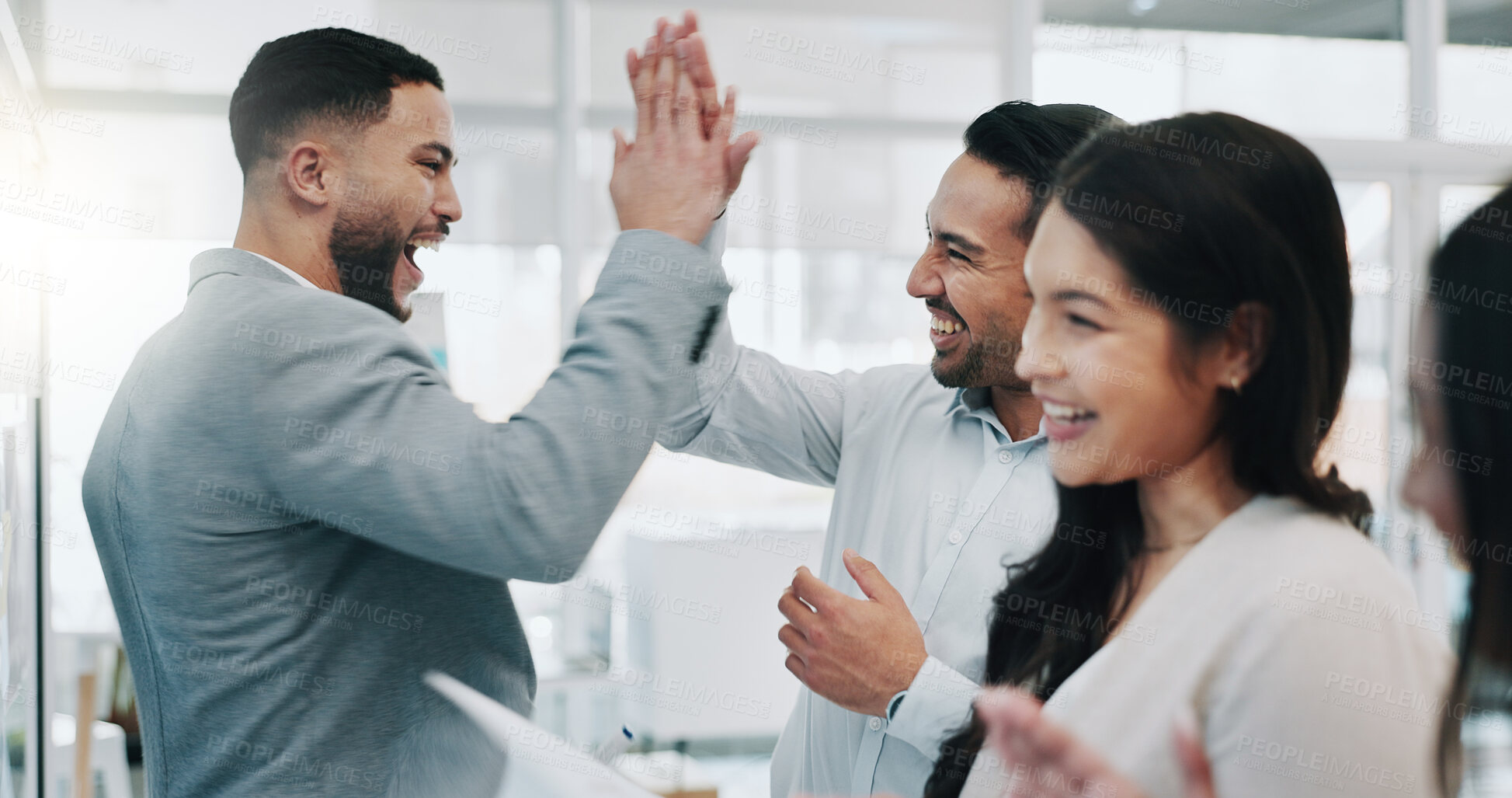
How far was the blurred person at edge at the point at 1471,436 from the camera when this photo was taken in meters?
0.75

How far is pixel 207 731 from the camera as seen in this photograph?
1.04 metres

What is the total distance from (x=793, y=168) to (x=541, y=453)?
3.39 metres

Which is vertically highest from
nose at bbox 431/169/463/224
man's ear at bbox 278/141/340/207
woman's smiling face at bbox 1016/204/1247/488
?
man's ear at bbox 278/141/340/207

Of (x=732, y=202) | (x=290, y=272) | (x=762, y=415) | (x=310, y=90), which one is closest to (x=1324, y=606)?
(x=762, y=415)

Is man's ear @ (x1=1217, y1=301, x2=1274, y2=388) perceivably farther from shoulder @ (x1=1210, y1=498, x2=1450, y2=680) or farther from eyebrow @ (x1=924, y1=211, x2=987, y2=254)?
eyebrow @ (x1=924, y1=211, x2=987, y2=254)

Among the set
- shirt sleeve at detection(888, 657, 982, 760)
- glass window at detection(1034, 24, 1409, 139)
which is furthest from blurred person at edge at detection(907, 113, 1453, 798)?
glass window at detection(1034, 24, 1409, 139)

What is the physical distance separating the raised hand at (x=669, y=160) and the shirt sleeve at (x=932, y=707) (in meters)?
0.58

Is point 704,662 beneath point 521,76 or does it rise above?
beneath

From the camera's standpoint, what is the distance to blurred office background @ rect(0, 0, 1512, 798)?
11.9 feet

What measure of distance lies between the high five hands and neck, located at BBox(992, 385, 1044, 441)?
62 centimetres

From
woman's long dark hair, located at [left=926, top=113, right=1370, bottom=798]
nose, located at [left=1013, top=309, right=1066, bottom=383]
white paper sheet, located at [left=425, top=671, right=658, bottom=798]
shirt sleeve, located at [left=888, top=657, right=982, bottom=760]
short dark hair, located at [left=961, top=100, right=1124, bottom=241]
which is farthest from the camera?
short dark hair, located at [left=961, top=100, right=1124, bottom=241]

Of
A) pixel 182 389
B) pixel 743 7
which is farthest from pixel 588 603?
pixel 182 389

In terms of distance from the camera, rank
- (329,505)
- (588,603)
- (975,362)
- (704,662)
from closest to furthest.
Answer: (329,505), (975,362), (704,662), (588,603)

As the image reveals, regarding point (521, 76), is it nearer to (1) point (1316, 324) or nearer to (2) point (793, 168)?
(2) point (793, 168)
